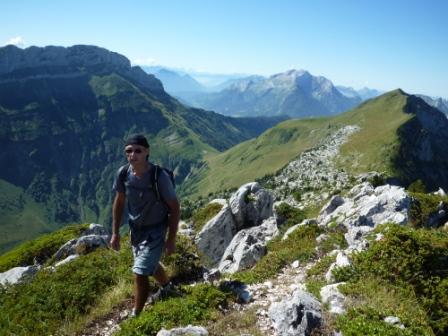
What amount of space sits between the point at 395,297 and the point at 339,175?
153 m

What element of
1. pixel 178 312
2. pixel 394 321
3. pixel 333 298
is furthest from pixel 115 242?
pixel 394 321

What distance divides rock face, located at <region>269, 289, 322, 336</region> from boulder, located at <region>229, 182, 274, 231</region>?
2731 cm

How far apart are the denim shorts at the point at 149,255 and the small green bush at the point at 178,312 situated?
3.47 ft

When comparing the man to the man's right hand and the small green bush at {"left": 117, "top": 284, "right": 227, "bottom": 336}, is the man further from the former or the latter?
the man's right hand

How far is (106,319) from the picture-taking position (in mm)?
12805

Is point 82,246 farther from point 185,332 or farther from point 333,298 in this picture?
point 333,298

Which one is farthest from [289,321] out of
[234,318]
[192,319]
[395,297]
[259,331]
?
[395,297]

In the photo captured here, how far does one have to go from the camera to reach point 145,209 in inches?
448

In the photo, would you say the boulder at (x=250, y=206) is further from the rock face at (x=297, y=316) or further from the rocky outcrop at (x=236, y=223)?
the rock face at (x=297, y=316)

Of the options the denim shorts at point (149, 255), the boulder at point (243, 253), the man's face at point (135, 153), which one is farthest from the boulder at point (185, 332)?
the boulder at point (243, 253)

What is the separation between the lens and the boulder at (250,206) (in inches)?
1515

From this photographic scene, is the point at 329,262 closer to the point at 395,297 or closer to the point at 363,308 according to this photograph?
the point at 395,297

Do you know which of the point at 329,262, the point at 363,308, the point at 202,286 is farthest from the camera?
the point at 329,262

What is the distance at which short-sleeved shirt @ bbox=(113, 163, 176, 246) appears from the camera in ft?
36.4
